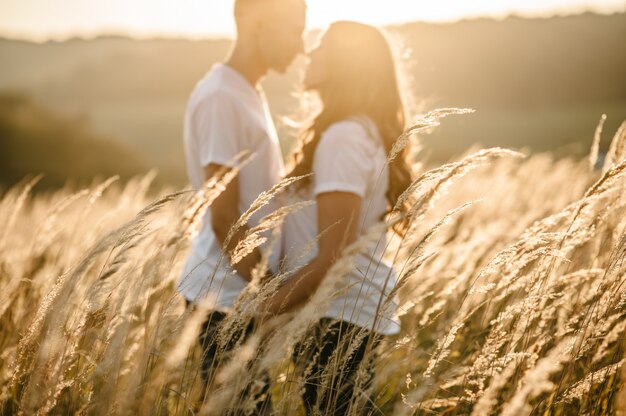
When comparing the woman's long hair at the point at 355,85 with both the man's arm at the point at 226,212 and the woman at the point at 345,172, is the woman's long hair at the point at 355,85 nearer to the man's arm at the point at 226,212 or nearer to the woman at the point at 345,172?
the woman at the point at 345,172

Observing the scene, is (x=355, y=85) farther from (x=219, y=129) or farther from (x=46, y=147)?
(x=46, y=147)

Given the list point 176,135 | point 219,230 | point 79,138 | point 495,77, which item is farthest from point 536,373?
point 495,77

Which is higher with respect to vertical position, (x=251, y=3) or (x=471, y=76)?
(x=251, y=3)

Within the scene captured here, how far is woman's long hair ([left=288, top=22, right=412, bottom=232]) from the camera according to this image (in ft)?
7.94

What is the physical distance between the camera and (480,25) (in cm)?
5972

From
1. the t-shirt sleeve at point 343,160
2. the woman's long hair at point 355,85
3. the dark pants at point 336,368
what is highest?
the woman's long hair at point 355,85

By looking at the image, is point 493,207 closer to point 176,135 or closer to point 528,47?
point 176,135

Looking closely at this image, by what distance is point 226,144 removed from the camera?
2441 mm

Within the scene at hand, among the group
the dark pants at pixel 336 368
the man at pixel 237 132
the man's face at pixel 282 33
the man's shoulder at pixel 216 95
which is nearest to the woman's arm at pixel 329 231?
the dark pants at pixel 336 368

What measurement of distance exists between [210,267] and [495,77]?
5317 cm

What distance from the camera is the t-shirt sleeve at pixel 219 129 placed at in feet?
7.98

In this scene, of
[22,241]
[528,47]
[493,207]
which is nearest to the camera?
[22,241]

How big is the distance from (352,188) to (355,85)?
0.44 m

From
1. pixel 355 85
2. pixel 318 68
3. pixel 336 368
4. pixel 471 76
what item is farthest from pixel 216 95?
pixel 471 76
